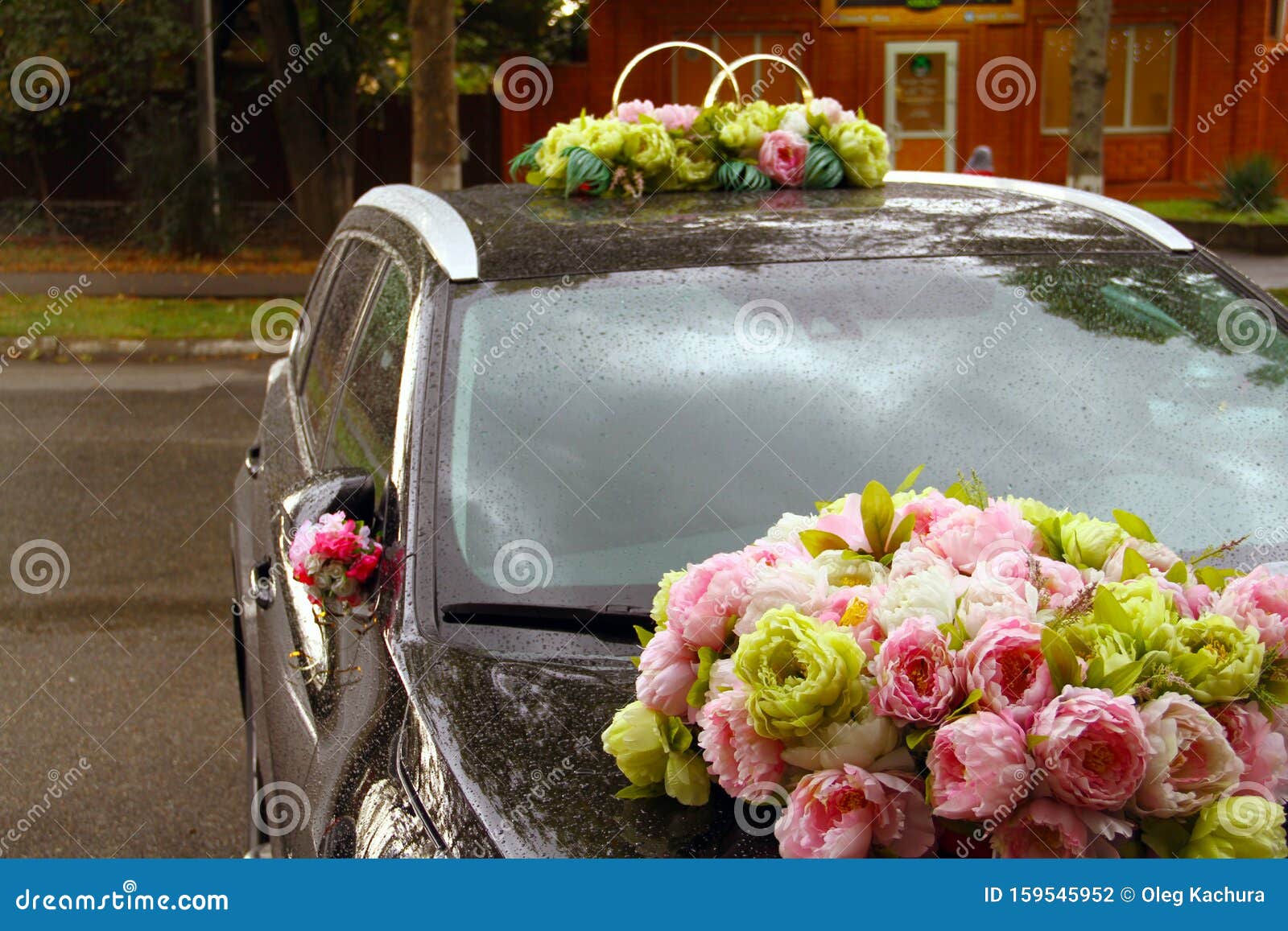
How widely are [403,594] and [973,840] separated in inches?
42.6

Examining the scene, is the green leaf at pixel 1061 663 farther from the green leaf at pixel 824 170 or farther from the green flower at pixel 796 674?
the green leaf at pixel 824 170

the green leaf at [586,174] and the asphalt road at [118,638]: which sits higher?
the green leaf at [586,174]

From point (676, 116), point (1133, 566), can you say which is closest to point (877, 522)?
point (1133, 566)

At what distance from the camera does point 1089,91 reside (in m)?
12.1

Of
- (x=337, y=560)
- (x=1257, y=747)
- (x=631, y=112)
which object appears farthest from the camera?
(x=631, y=112)

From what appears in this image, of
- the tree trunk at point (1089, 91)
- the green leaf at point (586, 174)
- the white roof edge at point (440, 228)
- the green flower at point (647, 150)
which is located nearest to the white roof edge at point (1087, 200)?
the green flower at point (647, 150)

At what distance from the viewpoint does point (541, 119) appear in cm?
2595

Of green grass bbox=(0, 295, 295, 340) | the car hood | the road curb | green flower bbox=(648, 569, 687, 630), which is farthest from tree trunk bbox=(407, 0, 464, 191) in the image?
green flower bbox=(648, 569, 687, 630)

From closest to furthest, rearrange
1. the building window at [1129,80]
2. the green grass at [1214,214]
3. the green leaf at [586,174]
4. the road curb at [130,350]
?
the green leaf at [586,174] < the road curb at [130,350] < the green grass at [1214,214] < the building window at [1129,80]

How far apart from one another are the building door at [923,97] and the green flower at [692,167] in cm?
2237

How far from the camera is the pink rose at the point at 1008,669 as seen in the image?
1.79 meters

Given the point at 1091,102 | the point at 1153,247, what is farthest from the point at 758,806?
the point at 1091,102

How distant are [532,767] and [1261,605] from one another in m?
0.97

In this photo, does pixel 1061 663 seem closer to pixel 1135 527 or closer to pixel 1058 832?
pixel 1058 832
